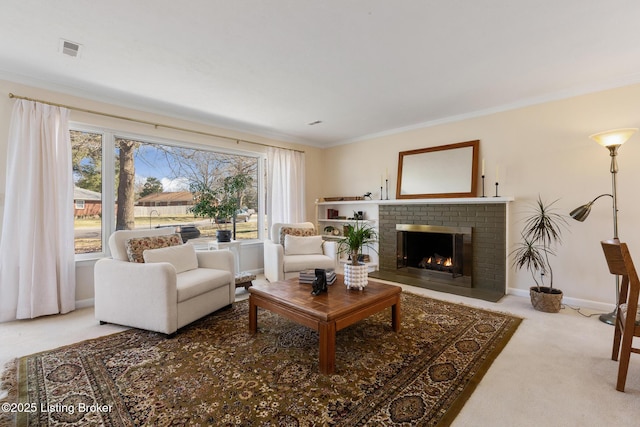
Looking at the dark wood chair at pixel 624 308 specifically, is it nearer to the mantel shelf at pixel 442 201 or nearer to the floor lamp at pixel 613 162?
the floor lamp at pixel 613 162

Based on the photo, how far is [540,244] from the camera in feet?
11.6

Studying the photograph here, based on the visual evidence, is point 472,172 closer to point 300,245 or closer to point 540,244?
point 540,244

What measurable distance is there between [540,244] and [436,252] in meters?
1.34

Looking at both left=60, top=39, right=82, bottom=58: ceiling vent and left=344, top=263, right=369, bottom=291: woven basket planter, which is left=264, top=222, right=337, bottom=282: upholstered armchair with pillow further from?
left=60, top=39, right=82, bottom=58: ceiling vent

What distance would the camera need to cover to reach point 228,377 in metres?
1.90

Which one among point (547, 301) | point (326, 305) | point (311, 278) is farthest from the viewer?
point (547, 301)

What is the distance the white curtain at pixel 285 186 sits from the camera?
5148 mm

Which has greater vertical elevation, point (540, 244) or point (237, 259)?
point (540, 244)

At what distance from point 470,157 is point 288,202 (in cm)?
298

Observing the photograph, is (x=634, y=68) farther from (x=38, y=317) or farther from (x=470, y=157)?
(x=38, y=317)

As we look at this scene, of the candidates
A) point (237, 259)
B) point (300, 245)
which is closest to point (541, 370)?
point (300, 245)

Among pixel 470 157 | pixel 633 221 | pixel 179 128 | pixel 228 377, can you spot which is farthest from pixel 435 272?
pixel 179 128

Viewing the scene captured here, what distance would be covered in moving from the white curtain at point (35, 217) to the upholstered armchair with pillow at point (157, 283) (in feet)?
2.33

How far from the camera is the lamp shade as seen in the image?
2.73m
